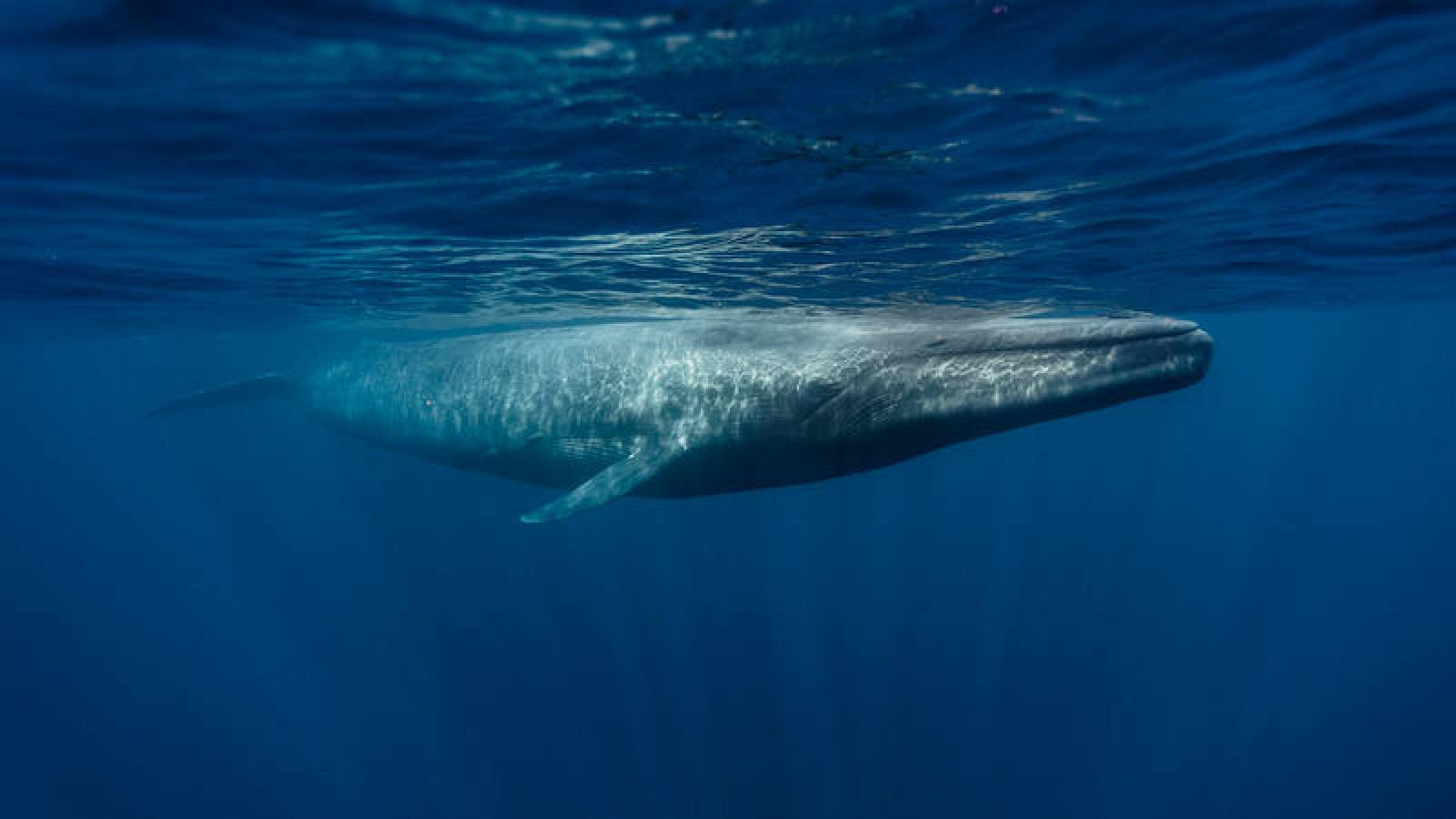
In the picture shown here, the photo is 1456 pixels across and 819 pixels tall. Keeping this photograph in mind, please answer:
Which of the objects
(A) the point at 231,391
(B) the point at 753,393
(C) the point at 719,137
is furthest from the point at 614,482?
(A) the point at 231,391

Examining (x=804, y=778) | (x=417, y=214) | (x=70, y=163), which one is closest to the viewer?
(x=70, y=163)

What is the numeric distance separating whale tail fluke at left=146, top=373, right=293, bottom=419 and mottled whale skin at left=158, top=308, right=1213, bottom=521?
8.00m

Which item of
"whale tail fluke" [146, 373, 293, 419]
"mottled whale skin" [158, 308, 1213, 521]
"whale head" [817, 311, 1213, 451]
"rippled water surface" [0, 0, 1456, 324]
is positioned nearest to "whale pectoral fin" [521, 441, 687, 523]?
"mottled whale skin" [158, 308, 1213, 521]

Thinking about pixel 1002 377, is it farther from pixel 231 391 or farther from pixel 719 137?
pixel 231 391

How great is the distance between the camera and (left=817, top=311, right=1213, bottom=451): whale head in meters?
5.80

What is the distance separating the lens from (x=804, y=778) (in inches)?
701

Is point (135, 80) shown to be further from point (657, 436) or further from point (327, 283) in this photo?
point (327, 283)

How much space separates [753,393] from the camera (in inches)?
A: 298

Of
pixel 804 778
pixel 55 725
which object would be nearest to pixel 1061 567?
pixel 804 778

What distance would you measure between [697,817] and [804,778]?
2.94 metres

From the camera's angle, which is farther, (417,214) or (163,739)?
(163,739)

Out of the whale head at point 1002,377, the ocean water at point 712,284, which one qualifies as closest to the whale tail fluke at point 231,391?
the ocean water at point 712,284

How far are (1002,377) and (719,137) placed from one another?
13.0 ft

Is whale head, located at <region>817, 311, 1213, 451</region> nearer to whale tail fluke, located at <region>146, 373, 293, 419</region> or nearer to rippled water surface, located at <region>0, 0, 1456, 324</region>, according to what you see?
rippled water surface, located at <region>0, 0, 1456, 324</region>
